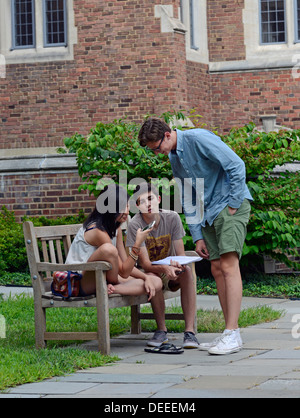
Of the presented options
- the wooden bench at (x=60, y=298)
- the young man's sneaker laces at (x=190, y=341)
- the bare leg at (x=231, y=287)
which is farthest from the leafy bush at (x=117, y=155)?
the bare leg at (x=231, y=287)

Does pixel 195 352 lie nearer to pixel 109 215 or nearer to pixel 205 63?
pixel 109 215

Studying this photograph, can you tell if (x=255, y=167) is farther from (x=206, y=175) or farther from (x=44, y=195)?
(x=206, y=175)

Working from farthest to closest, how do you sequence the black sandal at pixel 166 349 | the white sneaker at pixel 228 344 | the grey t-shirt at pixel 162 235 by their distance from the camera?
the grey t-shirt at pixel 162 235 < the black sandal at pixel 166 349 < the white sneaker at pixel 228 344

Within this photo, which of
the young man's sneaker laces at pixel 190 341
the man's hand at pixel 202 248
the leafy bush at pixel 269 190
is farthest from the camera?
the leafy bush at pixel 269 190

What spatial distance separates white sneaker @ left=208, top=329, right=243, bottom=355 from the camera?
596cm

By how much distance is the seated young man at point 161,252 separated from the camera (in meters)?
6.44

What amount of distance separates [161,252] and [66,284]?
3.04 feet

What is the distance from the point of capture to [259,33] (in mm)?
16516

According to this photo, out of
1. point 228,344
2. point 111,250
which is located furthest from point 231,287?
point 111,250

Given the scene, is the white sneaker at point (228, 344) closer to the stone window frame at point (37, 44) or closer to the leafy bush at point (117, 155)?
the leafy bush at point (117, 155)

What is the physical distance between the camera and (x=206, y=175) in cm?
620

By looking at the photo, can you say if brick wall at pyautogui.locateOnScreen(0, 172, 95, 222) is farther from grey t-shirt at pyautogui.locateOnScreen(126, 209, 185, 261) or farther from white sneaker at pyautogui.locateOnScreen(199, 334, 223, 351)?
white sneaker at pyautogui.locateOnScreen(199, 334, 223, 351)

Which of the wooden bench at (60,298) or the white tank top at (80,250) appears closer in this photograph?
the wooden bench at (60,298)

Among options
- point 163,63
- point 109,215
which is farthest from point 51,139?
point 109,215
